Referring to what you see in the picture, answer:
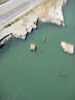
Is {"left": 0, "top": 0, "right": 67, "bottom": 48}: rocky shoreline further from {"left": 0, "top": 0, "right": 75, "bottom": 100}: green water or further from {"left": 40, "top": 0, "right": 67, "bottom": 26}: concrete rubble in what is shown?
{"left": 0, "top": 0, "right": 75, "bottom": 100}: green water

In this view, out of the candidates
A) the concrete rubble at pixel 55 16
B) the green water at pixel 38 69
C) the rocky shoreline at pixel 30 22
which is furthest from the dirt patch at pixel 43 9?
the green water at pixel 38 69

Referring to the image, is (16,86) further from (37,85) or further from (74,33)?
(74,33)

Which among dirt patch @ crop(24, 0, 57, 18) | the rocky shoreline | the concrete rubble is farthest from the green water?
dirt patch @ crop(24, 0, 57, 18)

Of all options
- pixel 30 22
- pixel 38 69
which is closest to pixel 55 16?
pixel 30 22

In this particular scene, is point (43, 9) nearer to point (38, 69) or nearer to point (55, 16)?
point (55, 16)

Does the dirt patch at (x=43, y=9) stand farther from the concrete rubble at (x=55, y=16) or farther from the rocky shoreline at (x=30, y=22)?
the concrete rubble at (x=55, y=16)

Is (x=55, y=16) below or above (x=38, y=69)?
above
